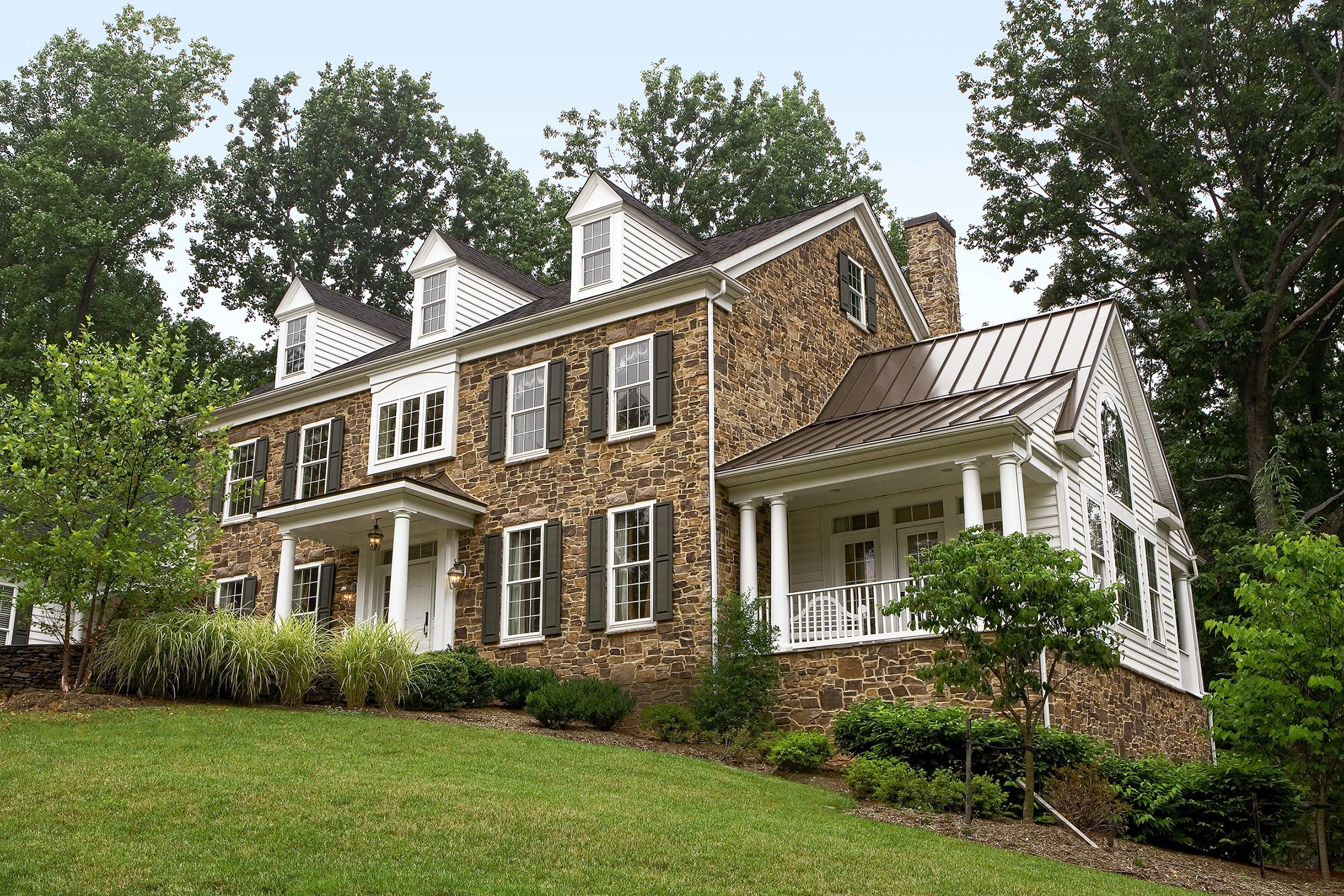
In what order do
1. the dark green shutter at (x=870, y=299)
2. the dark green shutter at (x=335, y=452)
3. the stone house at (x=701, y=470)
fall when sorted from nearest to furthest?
1. the stone house at (x=701, y=470)
2. the dark green shutter at (x=335, y=452)
3. the dark green shutter at (x=870, y=299)

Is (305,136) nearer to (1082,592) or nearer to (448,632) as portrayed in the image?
(448,632)

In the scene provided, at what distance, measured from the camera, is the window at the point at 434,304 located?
21.4m

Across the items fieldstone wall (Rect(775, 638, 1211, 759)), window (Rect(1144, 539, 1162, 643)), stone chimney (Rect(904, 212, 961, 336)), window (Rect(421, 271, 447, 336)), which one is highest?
stone chimney (Rect(904, 212, 961, 336))

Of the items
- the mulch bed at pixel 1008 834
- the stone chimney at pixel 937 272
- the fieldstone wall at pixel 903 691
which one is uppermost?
the stone chimney at pixel 937 272

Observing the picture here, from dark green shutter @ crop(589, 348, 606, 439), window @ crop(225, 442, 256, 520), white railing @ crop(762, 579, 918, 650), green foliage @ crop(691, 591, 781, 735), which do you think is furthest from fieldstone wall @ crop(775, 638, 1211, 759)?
window @ crop(225, 442, 256, 520)

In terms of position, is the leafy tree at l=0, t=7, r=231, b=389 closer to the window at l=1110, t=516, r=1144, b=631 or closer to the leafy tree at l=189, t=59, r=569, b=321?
the leafy tree at l=189, t=59, r=569, b=321

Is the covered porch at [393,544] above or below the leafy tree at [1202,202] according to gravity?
below

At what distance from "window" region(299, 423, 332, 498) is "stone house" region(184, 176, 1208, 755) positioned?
0.06 m

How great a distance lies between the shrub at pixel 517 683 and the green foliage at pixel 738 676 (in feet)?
6.78

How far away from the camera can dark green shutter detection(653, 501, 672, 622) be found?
16688 mm

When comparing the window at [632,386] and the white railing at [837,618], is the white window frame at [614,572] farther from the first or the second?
the white railing at [837,618]

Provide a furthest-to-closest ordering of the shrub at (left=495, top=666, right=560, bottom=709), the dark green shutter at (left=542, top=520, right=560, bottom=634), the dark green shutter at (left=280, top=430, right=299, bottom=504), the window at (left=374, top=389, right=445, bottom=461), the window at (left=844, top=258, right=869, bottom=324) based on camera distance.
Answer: the dark green shutter at (left=280, top=430, right=299, bottom=504) → the window at (left=844, top=258, right=869, bottom=324) → the window at (left=374, top=389, right=445, bottom=461) → the dark green shutter at (left=542, top=520, right=560, bottom=634) → the shrub at (left=495, top=666, right=560, bottom=709)

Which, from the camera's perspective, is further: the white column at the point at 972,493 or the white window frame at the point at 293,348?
the white window frame at the point at 293,348

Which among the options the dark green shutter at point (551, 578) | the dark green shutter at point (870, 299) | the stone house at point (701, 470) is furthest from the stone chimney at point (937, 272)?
the dark green shutter at point (551, 578)
